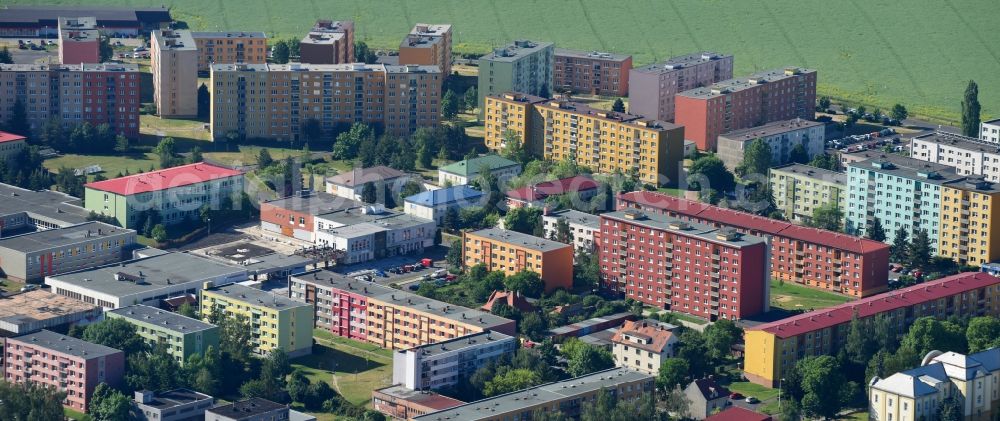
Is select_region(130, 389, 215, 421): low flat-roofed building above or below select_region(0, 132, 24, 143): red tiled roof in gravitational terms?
below

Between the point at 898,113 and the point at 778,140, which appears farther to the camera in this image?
the point at 898,113

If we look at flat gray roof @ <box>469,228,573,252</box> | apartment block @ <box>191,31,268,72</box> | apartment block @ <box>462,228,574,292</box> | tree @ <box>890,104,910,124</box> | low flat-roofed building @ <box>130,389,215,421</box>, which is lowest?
low flat-roofed building @ <box>130,389,215,421</box>

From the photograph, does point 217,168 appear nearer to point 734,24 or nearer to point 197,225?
point 197,225

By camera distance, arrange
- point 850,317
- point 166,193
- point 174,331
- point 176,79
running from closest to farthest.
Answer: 1. point 174,331
2. point 850,317
3. point 166,193
4. point 176,79

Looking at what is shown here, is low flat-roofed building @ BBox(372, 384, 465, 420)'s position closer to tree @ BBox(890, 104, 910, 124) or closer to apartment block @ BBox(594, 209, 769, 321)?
apartment block @ BBox(594, 209, 769, 321)

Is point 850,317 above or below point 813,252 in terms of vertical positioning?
below

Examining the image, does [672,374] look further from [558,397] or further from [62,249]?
[62,249]

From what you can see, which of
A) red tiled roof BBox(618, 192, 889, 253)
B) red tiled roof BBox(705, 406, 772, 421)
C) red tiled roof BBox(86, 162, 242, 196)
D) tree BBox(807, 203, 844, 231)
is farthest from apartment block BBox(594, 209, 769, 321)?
red tiled roof BBox(86, 162, 242, 196)

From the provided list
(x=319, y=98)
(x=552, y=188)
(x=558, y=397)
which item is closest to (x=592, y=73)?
(x=319, y=98)
